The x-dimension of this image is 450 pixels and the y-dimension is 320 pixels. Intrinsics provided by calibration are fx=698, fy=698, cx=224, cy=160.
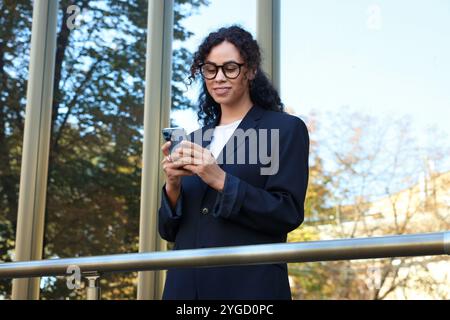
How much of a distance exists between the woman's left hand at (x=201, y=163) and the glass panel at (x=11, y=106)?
2.12 metres

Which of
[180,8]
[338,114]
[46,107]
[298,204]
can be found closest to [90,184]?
[46,107]

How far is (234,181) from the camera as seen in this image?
1667mm

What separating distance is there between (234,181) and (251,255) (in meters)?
0.39

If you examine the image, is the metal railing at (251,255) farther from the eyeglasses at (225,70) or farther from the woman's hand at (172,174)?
the eyeglasses at (225,70)

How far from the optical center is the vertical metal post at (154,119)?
3.32 meters

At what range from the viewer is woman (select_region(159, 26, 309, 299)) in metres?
1.67

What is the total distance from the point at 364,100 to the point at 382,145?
305 millimetres

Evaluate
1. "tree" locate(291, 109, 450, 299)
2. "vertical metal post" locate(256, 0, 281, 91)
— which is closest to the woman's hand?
"vertical metal post" locate(256, 0, 281, 91)

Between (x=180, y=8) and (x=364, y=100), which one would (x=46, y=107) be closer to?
(x=180, y=8)

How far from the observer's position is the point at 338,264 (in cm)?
393

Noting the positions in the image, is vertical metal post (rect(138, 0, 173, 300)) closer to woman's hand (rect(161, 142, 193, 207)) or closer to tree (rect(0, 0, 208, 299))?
tree (rect(0, 0, 208, 299))

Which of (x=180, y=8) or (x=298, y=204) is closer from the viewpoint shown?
(x=298, y=204)

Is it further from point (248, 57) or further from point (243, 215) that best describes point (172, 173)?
point (248, 57)
